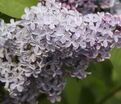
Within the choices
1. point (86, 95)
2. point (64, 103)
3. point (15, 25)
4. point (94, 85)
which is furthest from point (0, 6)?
point (94, 85)

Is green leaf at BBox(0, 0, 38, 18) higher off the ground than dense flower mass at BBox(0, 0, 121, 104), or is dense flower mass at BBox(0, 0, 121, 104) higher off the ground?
green leaf at BBox(0, 0, 38, 18)

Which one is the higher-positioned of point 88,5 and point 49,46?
point 88,5

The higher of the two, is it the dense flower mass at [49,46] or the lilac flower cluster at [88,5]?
the lilac flower cluster at [88,5]

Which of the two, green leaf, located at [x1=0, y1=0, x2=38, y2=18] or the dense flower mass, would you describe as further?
green leaf, located at [x1=0, y1=0, x2=38, y2=18]

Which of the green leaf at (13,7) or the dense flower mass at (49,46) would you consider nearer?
the dense flower mass at (49,46)

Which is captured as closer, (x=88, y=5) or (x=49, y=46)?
(x=49, y=46)
